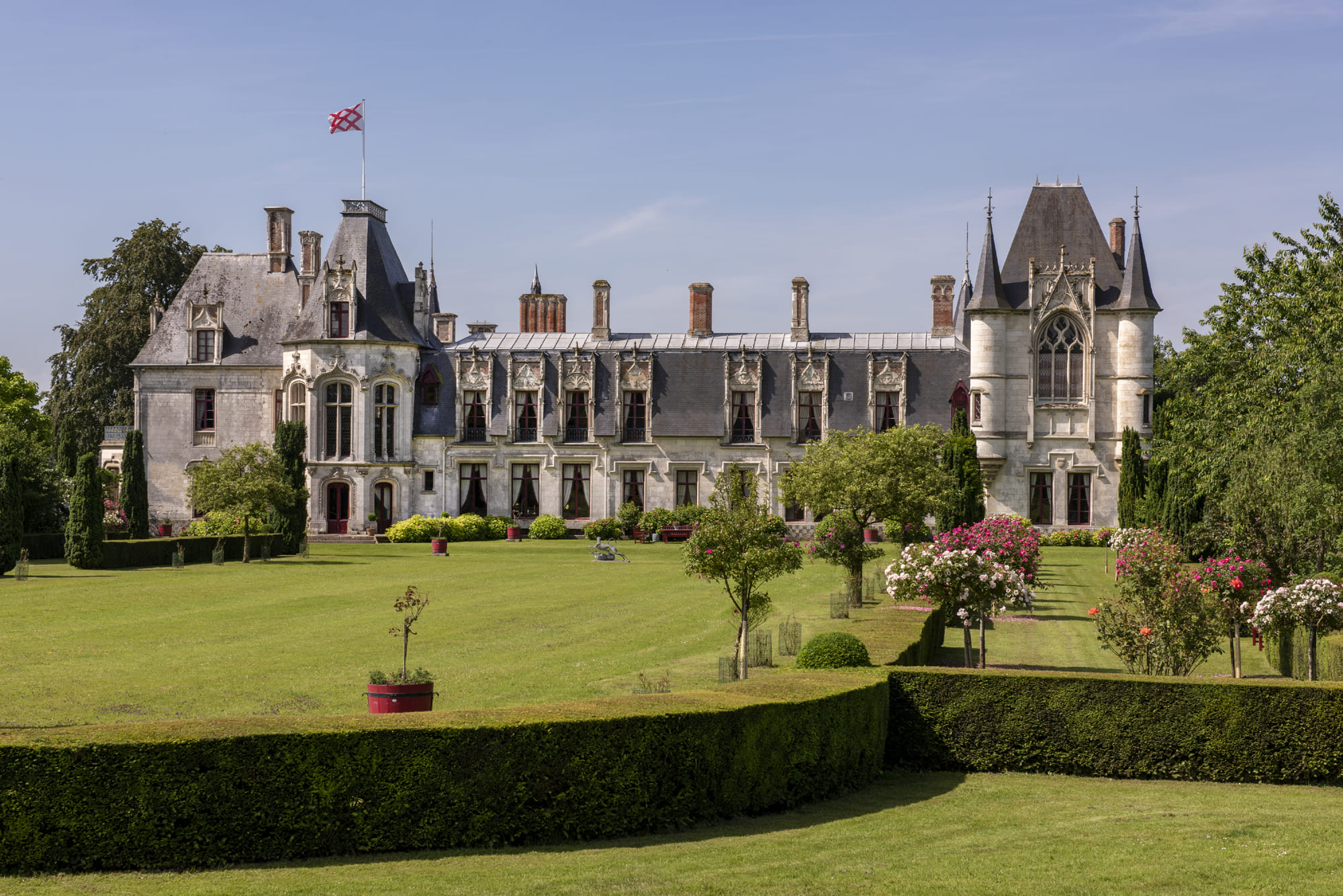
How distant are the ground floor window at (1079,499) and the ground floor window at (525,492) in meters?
23.2

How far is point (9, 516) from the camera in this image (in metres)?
35.7

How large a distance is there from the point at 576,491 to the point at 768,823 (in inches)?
1807

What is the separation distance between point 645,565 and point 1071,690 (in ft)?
89.1

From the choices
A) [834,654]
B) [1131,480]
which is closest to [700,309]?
[1131,480]

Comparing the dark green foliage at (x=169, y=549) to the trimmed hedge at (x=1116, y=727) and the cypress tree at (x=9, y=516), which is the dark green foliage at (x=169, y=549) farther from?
the trimmed hedge at (x=1116, y=727)

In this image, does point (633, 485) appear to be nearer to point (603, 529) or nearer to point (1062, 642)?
point (603, 529)

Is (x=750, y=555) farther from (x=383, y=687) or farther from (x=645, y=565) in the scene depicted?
(x=645, y=565)

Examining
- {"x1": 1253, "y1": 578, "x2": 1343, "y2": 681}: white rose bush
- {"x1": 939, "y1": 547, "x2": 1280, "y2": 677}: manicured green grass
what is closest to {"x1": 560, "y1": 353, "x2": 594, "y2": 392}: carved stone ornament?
{"x1": 939, "y1": 547, "x2": 1280, "y2": 677}: manicured green grass

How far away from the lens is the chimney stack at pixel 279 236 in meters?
61.9

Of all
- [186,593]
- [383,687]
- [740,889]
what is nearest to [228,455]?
[186,593]

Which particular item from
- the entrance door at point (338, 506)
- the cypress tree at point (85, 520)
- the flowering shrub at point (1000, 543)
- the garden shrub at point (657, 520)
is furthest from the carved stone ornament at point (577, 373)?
the flowering shrub at point (1000, 543)

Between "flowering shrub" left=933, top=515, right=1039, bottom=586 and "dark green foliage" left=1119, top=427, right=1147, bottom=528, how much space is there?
847 inches

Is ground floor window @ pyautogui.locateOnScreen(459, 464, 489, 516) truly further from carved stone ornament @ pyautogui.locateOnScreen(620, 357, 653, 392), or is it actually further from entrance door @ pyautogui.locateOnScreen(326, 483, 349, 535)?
carved stone ornament @ pyautogui.locateOnScreen(620, 357, 653, 392)

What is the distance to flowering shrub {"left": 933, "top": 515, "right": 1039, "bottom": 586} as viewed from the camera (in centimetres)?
2339
